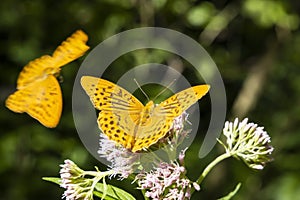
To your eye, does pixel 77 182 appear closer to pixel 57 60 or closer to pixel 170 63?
pixel 57 60

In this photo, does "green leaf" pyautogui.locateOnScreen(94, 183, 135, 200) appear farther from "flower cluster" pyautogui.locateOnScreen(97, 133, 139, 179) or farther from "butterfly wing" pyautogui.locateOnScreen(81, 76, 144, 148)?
"butterfly wing" pyautogui.locateOnScreen(81, 76, 144, 148)

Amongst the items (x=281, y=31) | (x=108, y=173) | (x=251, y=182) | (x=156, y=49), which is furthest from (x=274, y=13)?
(x=108, y=173)

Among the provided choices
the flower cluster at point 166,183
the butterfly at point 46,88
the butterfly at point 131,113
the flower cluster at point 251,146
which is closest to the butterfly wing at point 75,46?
the butterfly at point 46,88

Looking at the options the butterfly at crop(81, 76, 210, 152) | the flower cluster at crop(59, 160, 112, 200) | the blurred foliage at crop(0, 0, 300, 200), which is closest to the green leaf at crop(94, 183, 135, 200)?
the flower cluster at crop(59, 160, 112, 200)

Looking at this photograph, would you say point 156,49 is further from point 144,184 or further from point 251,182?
point 144,184

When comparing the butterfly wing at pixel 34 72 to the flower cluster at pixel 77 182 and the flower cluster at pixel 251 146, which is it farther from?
the flower cluster at pixel 251 146

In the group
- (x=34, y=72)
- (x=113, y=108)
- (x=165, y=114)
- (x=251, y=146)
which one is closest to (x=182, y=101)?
(x=165, y=114)
